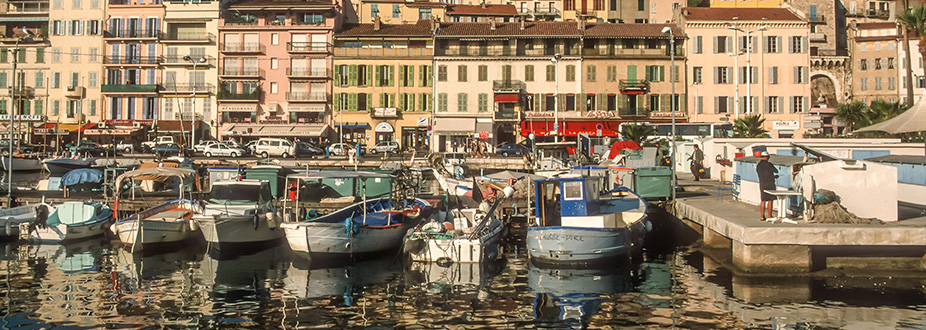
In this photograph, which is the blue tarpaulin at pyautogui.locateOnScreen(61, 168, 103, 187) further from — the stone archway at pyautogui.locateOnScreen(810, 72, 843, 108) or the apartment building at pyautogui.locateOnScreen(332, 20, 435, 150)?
the stone archway at pyautogui.locateOnScreen(810, 72, 843, 108)

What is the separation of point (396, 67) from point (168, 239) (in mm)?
44966

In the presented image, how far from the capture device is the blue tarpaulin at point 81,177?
36.5 m

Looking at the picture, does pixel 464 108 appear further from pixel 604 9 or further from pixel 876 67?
pixel 876 67

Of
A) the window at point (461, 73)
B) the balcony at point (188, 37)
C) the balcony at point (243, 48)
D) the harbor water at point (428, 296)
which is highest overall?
the balcony at point (188, 37)

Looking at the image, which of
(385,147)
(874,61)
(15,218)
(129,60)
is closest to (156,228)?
(15,218)

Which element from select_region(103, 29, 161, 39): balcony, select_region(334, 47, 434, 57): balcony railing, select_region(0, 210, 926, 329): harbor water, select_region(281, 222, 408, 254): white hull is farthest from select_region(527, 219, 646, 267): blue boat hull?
select_region(103, 29, 161, 39): balcony

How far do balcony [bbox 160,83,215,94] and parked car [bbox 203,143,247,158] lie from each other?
13.8 metres

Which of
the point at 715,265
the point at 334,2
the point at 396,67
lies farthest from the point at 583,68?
the point at 715,265

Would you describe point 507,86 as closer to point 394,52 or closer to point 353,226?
point 394,52

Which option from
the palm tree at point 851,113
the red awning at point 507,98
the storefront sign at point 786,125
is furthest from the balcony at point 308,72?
the palm tree at point 851,113

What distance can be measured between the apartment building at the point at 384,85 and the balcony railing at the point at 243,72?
23.8 ft

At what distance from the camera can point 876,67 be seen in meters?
84.1

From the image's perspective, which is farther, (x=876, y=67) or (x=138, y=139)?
(x=876, y=67)

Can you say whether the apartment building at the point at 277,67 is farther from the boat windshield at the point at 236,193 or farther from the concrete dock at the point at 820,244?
the concrete dock at the point at 820,244
